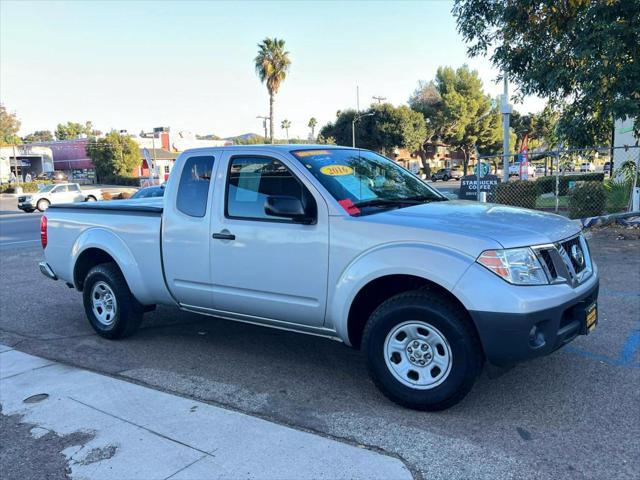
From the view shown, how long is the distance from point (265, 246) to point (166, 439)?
1573mm

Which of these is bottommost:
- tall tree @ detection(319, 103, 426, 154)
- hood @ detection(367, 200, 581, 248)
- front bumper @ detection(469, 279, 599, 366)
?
front bumper @ detection(469, 279, 599, 366)

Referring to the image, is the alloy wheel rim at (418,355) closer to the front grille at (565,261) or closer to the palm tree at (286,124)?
the front grille at (565,261)

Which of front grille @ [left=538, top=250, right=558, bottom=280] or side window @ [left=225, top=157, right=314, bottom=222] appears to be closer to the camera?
front grille @ [left=538, top=250, right=558, bottom=280]

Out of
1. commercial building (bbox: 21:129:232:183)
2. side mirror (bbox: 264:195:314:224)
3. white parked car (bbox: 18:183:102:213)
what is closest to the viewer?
side mirror (bbox: 264:195:314:224)

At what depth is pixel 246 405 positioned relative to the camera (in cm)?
389

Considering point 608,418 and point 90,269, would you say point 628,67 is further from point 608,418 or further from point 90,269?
point 90,269

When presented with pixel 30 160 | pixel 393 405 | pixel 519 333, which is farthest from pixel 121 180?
pixel 519 333

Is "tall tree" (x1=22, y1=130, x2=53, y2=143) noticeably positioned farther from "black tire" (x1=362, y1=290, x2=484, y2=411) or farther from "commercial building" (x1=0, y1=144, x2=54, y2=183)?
"black tire" (x1=362, y1=290, x2=484, y2=411)

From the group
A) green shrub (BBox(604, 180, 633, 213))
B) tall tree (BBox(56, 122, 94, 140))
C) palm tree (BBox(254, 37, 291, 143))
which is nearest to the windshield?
green shrub (BBox(604, 180, 633, 213))

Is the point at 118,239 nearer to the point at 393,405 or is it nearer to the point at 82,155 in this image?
the point at 393,405

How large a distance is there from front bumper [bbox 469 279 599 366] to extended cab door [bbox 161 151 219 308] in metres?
2.38

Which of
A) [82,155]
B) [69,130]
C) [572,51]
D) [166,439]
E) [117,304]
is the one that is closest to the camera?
[166,439]

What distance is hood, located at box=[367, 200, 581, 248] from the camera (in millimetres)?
3482

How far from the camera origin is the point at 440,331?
11.5 feet
